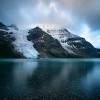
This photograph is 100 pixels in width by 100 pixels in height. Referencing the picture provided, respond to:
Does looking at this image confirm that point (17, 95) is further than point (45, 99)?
Yes

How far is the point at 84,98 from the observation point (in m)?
24.7

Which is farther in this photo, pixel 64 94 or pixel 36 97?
pixel 64 94

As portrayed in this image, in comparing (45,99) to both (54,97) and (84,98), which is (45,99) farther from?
(84,98)

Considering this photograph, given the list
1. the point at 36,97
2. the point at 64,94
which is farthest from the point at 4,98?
the point at 64,94

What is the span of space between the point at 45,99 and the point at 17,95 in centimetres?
410

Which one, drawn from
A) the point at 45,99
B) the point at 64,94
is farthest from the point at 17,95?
the point at 64,94

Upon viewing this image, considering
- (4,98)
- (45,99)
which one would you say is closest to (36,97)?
(45,99)

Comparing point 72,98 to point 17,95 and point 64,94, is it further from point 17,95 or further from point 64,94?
point 17,95

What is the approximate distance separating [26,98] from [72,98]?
588 cm

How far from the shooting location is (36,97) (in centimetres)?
2464

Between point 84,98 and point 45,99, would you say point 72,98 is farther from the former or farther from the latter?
point 45,99

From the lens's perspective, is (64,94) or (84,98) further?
(64,94)

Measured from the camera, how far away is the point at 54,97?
25.1 meters

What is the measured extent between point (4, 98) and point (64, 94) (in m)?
8.27
